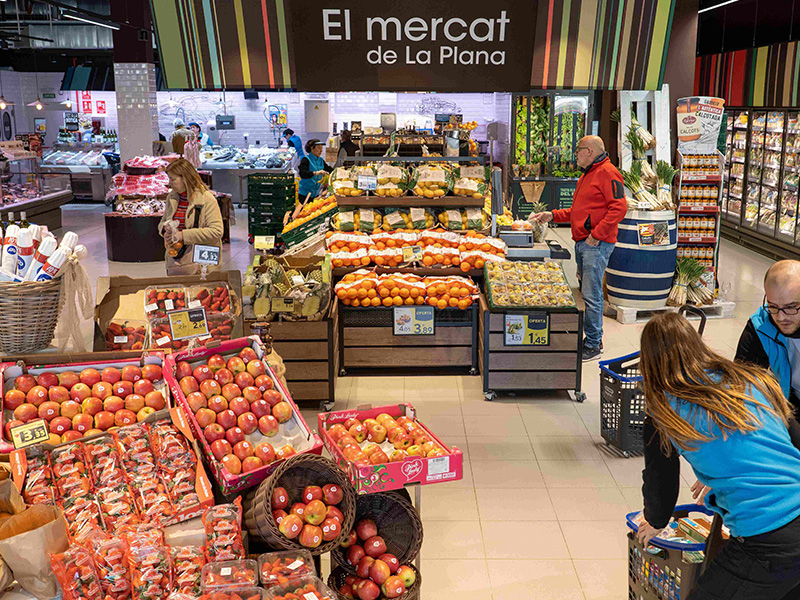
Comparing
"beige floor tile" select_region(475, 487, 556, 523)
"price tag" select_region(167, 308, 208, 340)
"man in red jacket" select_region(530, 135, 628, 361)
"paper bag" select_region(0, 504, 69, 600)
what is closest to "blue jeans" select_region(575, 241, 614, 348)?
"man in red jacket" select_region(530, 135, 628, 361)

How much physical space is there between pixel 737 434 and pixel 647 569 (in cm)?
78

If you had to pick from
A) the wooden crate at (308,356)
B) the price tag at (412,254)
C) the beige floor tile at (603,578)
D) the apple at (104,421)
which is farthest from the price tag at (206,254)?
the beige floor tile at (603,578)

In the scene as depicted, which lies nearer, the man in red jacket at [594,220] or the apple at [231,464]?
the apple at [231,464]

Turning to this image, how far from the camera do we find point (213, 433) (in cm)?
288

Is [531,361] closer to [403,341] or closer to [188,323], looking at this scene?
[403,341]

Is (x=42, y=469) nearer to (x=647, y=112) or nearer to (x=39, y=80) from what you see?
(x=647, y=112)

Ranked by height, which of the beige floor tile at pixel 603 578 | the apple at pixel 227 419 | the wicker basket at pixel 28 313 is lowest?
the beige floor tile at pixel 603 578

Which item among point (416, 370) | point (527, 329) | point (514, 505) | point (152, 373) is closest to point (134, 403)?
point (152, 373)

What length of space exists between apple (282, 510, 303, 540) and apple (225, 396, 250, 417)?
65 centimetres

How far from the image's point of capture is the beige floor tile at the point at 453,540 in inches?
145

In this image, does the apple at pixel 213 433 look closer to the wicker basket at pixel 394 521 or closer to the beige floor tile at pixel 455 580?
the wicker basket at pixel 394 521

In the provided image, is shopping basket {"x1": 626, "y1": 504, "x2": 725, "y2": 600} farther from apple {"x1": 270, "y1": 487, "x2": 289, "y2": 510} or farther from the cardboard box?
the cardboard box

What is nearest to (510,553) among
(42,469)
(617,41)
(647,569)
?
(647,569)

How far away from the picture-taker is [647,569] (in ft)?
8.99
